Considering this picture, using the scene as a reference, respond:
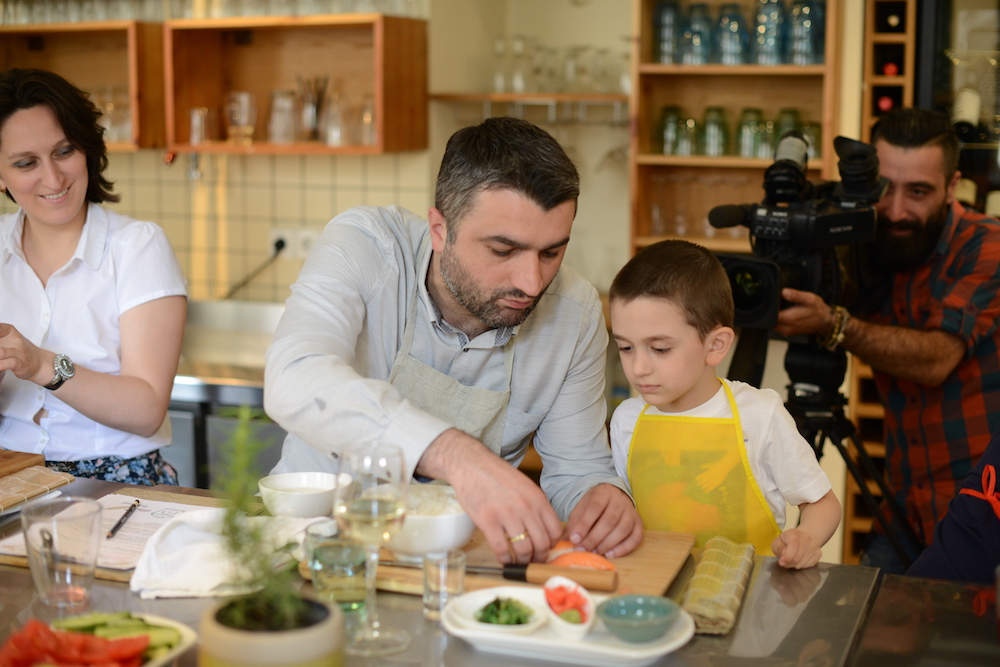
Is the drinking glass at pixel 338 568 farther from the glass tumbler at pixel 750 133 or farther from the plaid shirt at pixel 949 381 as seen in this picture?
the glass tumbler at pixel 750 133

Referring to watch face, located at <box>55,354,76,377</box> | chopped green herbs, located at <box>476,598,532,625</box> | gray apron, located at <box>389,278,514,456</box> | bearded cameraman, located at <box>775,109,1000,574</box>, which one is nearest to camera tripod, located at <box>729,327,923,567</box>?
bearded cameraman, located at <box>775,109,1000,574</box>

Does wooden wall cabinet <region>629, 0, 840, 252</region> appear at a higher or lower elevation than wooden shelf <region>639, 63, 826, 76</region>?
lower

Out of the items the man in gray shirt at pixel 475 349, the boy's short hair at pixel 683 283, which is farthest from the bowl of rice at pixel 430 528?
the boy's short hair at pixel 683 283

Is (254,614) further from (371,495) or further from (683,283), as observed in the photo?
(683,283)

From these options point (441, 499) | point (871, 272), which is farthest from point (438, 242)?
point (871, 272)

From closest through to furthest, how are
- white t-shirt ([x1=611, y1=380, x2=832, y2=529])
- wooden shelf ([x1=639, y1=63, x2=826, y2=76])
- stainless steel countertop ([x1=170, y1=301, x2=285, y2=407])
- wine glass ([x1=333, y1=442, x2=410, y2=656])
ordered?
wine glass ([x1=333, y1=442, x2=410, y2=656]) → white t-shirt ([x1=611, y1=380, x2=832, y2=529]) → stainless steel countertop ([x1=170, y1=301, x2=285, y2=407]) → wooden shelf ([x1=639, y1=63, x2=826, y2=76])

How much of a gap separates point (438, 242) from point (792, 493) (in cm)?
63

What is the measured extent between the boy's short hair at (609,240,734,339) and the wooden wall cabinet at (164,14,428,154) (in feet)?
5.57

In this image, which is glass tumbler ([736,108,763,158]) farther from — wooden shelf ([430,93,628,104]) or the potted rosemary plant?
the potted rosemary plant

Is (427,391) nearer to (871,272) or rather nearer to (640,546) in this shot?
(640,546)

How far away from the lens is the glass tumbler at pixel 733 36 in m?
3.00

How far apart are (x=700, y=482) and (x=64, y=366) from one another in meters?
1.04

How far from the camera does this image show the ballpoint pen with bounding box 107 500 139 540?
118cm

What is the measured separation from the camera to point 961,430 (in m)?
1.97
